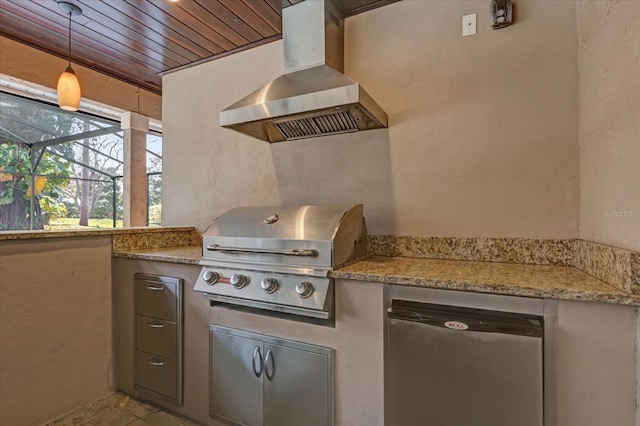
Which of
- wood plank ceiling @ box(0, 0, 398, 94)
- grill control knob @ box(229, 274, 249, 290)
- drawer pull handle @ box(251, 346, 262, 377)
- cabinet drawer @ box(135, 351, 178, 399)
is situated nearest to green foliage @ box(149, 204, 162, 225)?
wood plank ceiling @ box(0, 0, 398, 94)

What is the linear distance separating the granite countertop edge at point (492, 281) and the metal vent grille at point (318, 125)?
826 millimetres

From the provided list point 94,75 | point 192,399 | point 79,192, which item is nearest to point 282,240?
point 192,399

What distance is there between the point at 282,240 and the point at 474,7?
1.62 meters

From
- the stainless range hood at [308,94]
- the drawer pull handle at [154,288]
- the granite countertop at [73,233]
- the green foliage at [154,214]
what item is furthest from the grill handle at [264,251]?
the green foliage at [154,214]

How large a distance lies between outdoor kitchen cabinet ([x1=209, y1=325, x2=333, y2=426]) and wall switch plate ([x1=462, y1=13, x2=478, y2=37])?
179 cm

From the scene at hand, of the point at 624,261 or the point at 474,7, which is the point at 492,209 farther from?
the point at 474,7

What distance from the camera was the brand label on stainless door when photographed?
108cm

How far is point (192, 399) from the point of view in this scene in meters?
1.71

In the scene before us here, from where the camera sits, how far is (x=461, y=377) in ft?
3.57

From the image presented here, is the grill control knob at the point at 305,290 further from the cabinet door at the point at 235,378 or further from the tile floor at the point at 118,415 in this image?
the tile floor at the point at 118,415

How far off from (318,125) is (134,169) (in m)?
2.61

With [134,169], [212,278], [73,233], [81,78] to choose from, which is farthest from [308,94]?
[134,169]

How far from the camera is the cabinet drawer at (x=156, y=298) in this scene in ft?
5.86

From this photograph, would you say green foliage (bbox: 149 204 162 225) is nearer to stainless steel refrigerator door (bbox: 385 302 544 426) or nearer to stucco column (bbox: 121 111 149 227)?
stucco column (bbox: 121 111 149 227)
